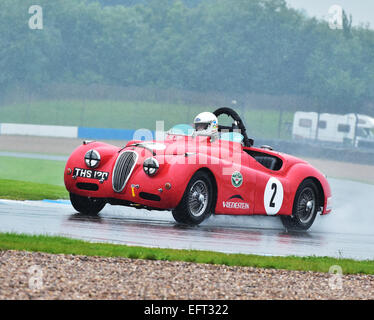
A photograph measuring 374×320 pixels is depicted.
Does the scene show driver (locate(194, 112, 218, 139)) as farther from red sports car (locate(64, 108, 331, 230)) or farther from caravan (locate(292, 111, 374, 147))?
caravan (locate(292, 111, 374, 147))

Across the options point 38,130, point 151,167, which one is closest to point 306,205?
point 151,167

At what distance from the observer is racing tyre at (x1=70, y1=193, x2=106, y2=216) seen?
1132 cm

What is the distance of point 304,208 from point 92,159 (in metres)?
3.87

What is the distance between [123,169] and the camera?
1055 centimetres

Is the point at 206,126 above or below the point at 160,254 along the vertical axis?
above

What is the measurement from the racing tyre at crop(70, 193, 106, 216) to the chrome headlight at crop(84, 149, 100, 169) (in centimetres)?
68

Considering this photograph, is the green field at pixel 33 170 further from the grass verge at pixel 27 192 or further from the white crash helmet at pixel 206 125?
the white crash helmet at pixel 206 125

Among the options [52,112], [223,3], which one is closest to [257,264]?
[52,112]

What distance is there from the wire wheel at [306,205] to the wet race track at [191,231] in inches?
11.8

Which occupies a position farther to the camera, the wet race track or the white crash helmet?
the white crash helmet

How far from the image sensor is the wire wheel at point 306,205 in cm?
1242

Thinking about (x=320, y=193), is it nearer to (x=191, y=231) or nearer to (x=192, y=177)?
(x=192, y=177)

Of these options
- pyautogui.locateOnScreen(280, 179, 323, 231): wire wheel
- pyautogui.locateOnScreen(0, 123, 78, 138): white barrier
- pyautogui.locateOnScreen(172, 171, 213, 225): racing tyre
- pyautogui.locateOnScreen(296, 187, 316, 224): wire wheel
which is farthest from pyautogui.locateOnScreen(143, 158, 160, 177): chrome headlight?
pyautogui.locateOnScreen(0, 123, 78, 138): white barrier

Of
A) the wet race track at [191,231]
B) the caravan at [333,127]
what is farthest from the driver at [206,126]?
the caravan at [333,127]
